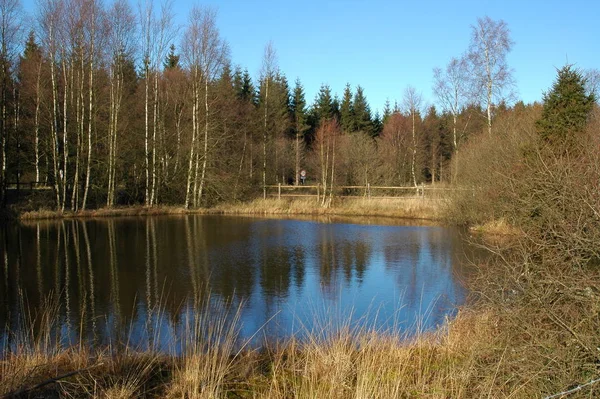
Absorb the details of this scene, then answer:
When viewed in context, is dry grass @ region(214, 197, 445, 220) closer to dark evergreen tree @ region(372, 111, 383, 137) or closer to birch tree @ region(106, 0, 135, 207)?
birch tree @ region(106, 0, 135, 207)

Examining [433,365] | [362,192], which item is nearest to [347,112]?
[362,192]

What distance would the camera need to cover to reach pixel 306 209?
98.3 feet

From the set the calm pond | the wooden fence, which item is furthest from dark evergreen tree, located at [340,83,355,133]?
the calm pond

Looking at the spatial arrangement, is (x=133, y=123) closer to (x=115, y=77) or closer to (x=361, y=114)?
(x=115, y=77)

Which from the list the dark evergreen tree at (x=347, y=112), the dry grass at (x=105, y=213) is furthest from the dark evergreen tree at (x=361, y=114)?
the dry grass at (x=105, y=213)

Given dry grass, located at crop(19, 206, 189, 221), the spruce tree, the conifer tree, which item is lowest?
dry grass, located at crop(19, 206, 189, 221)

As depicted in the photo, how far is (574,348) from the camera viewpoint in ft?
11.5

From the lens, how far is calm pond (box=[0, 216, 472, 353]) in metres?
8.16

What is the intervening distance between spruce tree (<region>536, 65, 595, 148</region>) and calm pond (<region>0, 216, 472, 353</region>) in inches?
183

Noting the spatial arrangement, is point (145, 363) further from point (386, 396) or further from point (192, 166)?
point (192, 166)

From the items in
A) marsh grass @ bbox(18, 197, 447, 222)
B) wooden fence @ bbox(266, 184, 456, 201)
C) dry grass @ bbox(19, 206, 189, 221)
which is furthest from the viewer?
wooden fence @ bbox(266, 184, 456, 201)

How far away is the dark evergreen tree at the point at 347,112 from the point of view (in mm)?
52031

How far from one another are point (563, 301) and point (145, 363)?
407cm

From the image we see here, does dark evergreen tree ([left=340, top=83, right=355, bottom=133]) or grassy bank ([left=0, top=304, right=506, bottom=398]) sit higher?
dark evergreen tree ([left=340, top=83, right=355, bottom=133])
